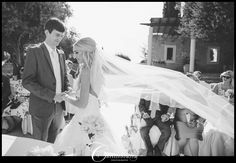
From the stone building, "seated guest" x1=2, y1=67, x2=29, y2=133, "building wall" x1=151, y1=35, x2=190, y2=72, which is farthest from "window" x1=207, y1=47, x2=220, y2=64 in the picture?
"seated guest" x1=2, y1=67, x2=29, y2=133

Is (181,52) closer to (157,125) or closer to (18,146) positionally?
(157,125)

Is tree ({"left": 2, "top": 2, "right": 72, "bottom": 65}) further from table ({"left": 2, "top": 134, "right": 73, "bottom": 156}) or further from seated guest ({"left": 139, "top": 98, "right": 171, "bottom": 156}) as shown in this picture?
table ({"left": 2, "top": 134, "right": 73, "bottom": 156})

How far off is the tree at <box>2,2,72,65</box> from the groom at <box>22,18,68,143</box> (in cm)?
835

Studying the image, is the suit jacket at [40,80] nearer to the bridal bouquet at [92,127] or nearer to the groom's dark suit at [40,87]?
the groom's dark suit at [40,87]

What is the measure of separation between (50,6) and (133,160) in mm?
10615

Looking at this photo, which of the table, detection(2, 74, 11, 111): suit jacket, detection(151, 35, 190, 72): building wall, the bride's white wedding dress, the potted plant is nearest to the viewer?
the table

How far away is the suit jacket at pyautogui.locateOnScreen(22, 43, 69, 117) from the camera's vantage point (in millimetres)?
3152

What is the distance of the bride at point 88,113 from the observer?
2777mm

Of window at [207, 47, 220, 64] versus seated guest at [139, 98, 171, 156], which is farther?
window at [207, 47, 220, 64]

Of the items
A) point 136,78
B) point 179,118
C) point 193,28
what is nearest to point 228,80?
point 179,118

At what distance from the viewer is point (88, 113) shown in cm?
317

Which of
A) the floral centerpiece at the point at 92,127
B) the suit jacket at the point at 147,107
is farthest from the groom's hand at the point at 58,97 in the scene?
the suit jacket at the point at 147,107

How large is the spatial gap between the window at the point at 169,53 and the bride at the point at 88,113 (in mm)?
18194

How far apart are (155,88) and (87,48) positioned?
967 mm
